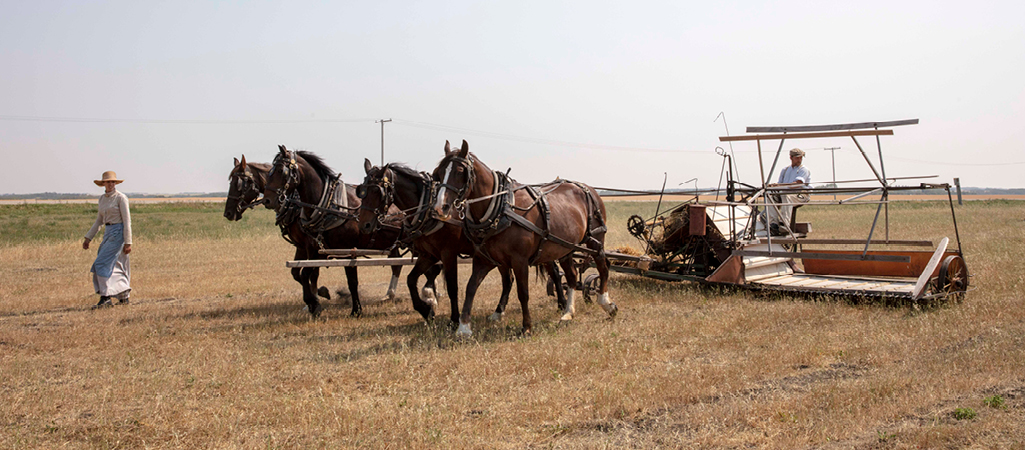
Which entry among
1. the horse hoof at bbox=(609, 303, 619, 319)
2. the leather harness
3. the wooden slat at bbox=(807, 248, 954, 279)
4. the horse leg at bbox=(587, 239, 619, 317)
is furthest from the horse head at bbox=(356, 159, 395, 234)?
the wooden slat at bbox=(807, 248, 954, 279)

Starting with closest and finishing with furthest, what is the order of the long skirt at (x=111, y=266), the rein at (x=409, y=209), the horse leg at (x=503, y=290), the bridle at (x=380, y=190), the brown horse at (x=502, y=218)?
the brown horse at (x=502, y=218), the rein at (x=409, y=209), the bridle at (x=380, y=190), the horse leg at (x=503, y=290), the long skirt at (x=111, y=266)

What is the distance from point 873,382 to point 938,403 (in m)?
0.51

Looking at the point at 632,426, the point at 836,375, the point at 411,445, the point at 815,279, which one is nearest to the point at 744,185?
the point at 815,279

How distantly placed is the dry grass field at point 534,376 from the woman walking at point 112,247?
1.72ft

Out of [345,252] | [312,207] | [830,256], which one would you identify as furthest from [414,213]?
[830,256]

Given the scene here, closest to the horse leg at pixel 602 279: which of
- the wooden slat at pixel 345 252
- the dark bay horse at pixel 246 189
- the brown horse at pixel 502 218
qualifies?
the brown horse at pixel 502 218

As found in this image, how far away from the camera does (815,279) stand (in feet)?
33.0

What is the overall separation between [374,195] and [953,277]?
6.93 metres

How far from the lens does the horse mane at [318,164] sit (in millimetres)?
9289

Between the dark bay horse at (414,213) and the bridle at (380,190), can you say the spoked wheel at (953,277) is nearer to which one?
the dark bay horse at (414,213)

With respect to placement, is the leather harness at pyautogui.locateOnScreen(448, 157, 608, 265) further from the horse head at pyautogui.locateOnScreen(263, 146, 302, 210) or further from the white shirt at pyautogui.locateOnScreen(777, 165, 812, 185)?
the white shirt at pyautogui.locateOnScreen(777, 165, 812, 185)

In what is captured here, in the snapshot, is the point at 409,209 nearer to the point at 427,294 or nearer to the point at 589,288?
the point at 427,294

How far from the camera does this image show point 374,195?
765 cm

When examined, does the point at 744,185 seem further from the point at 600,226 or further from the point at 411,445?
the point at 411,445
